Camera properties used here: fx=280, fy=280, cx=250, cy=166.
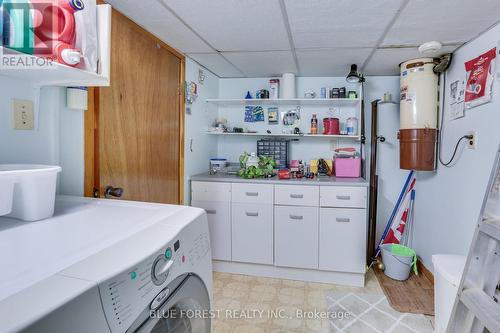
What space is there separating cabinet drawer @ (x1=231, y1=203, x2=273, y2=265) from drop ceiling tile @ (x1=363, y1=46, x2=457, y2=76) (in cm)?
151

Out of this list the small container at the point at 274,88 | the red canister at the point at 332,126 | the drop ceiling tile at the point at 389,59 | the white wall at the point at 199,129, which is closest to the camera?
the drop ceiling tile at the point at 389,59

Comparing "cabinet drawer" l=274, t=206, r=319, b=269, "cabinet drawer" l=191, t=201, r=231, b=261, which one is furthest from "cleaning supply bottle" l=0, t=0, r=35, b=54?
"cabinet drawer" l=274, t=206, r=319, b=269

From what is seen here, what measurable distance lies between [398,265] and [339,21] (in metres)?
1.95

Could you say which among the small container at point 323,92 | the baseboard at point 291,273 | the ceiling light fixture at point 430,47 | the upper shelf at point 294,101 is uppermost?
the ceiling light fixture at point 430,47

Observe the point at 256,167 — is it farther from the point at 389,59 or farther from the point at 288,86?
the point at 389,59

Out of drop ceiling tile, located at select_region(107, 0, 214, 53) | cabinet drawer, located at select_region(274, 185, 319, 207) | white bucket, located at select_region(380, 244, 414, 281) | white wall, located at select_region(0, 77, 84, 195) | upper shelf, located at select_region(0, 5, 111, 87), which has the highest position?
drop ceiling tile, located at select_region(107, 0, 214, 53)

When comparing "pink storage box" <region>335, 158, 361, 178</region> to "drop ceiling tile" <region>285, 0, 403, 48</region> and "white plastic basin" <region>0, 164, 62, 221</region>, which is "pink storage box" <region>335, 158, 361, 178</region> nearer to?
"drop ceiling tile" <region>285, 0, 403, 48</region>

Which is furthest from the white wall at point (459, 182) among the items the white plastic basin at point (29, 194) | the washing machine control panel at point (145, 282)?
the white plastic basin at point (29, 194)

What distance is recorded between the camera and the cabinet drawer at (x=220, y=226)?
2498 mm

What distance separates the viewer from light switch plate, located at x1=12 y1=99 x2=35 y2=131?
1.09m

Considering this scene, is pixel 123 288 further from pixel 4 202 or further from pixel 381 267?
pixel 381 267

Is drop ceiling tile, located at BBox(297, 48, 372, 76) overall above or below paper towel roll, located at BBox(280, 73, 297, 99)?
above

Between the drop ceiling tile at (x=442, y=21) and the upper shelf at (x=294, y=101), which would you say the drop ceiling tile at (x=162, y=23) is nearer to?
the upper shelf at (x=294, y=101)

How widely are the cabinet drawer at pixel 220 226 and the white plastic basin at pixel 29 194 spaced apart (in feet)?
5.40
